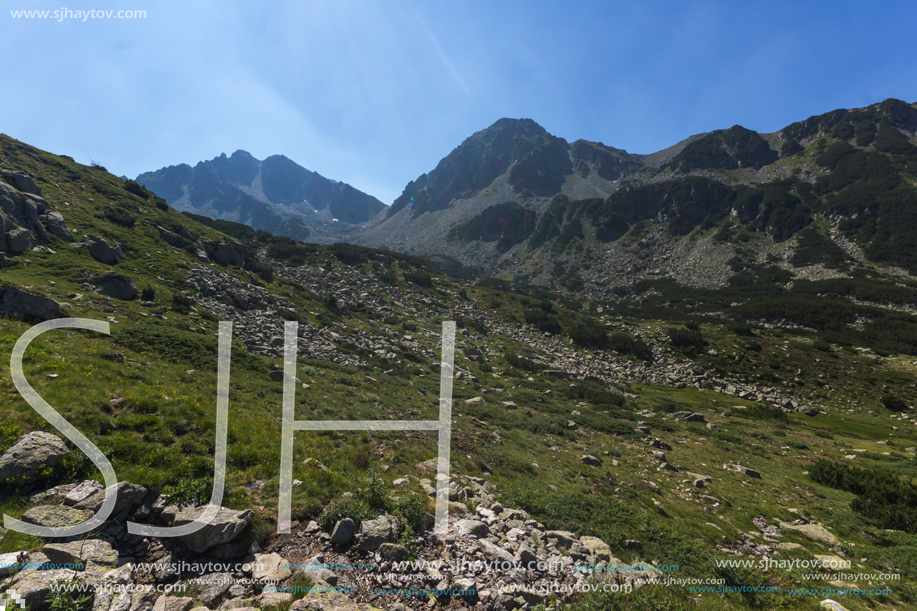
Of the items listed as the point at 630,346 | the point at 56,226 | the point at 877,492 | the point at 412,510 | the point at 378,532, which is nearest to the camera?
the point at 378,532

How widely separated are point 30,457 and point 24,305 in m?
13.9

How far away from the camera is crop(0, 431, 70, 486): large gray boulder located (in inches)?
241

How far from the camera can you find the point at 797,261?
7769cm

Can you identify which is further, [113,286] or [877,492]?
[113,286]

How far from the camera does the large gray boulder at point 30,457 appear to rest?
6113mm

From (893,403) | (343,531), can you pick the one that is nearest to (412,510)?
(343,531)

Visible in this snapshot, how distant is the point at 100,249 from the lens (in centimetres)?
2736

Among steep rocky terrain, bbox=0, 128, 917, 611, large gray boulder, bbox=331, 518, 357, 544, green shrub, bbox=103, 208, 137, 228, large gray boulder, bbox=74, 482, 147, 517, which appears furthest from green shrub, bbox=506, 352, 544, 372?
green shrub, bbox=103, 208, 137, 228

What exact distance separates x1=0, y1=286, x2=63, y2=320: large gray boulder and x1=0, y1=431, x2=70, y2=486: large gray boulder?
40.3ft

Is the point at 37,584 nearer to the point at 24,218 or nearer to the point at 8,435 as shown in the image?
the point at 8,435

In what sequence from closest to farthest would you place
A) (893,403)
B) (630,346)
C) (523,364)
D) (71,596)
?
1. (71,596)
2. (893,403)
3. (523,364)
4. (630,346)

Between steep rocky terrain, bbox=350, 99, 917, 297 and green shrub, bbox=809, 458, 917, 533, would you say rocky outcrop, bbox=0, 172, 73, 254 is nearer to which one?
green shrub, bbox=809, 458, 917, 533

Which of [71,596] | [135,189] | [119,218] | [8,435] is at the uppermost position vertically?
[135,189]

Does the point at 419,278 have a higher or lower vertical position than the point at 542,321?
higher
